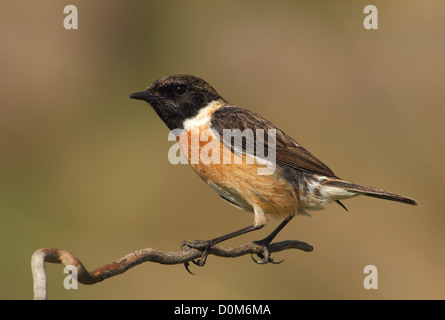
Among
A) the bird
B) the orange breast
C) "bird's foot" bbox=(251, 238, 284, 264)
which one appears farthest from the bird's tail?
"bird's foot" bbox=(251, 238, 284, 264)

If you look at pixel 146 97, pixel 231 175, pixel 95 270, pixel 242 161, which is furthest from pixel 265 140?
pixel 95 270

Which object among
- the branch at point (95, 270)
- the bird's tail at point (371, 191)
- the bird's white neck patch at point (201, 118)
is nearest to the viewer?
the branch at point (95, 270)

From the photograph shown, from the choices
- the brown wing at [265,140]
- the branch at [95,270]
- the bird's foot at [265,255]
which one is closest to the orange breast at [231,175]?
the brown wing at [265,140]

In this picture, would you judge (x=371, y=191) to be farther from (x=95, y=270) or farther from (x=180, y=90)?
(x=95, y=270)

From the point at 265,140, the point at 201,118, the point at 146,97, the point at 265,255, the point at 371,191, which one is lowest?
the point at 265,255

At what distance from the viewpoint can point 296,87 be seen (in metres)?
8.21

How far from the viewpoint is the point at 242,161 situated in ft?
13.1

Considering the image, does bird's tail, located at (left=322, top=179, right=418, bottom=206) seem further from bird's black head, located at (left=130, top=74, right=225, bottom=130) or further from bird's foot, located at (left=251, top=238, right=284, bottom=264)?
bird's black head, located at (left=130, top=74, right=225, bottom=130)

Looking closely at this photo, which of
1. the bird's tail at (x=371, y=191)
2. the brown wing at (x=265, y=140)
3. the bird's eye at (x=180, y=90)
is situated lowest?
the bird's tail at (x=371, y=191)

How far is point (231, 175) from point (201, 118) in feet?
1.56

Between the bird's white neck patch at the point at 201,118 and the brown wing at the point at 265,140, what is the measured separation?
4 centimetres

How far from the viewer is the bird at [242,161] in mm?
3949

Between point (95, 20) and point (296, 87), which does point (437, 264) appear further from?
point (95, 20)

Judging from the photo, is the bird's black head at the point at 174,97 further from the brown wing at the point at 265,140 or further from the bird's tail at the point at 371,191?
the bird's tail at the point at 371,191
